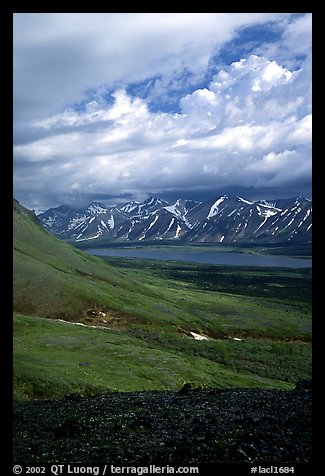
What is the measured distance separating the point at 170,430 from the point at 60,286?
103947 mm

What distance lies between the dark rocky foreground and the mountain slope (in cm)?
7995

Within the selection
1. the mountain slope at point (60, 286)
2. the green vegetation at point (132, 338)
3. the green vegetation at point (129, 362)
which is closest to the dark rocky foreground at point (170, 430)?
the green vegetation at point (129, 362)

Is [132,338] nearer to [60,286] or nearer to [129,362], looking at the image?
[129,362]

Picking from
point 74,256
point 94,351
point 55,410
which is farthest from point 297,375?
point 74,256

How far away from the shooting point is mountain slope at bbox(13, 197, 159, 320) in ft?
348

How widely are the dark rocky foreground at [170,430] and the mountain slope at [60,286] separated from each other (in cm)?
7995

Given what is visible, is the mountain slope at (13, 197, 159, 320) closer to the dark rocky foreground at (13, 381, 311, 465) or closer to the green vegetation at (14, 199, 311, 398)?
the green vegetation at (14, 199, 311, 398)

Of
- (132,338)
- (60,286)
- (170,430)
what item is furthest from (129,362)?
(60,286)

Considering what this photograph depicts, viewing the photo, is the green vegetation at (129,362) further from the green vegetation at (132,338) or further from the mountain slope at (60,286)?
the mountain slope at (60,286)

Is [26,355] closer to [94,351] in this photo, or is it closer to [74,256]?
[94,351]

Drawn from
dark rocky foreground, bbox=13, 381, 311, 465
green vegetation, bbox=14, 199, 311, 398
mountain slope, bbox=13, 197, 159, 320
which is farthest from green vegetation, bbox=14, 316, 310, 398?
mountain slope, bbox=13, 197, 159, 320

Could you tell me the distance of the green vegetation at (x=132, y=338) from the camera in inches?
2013
